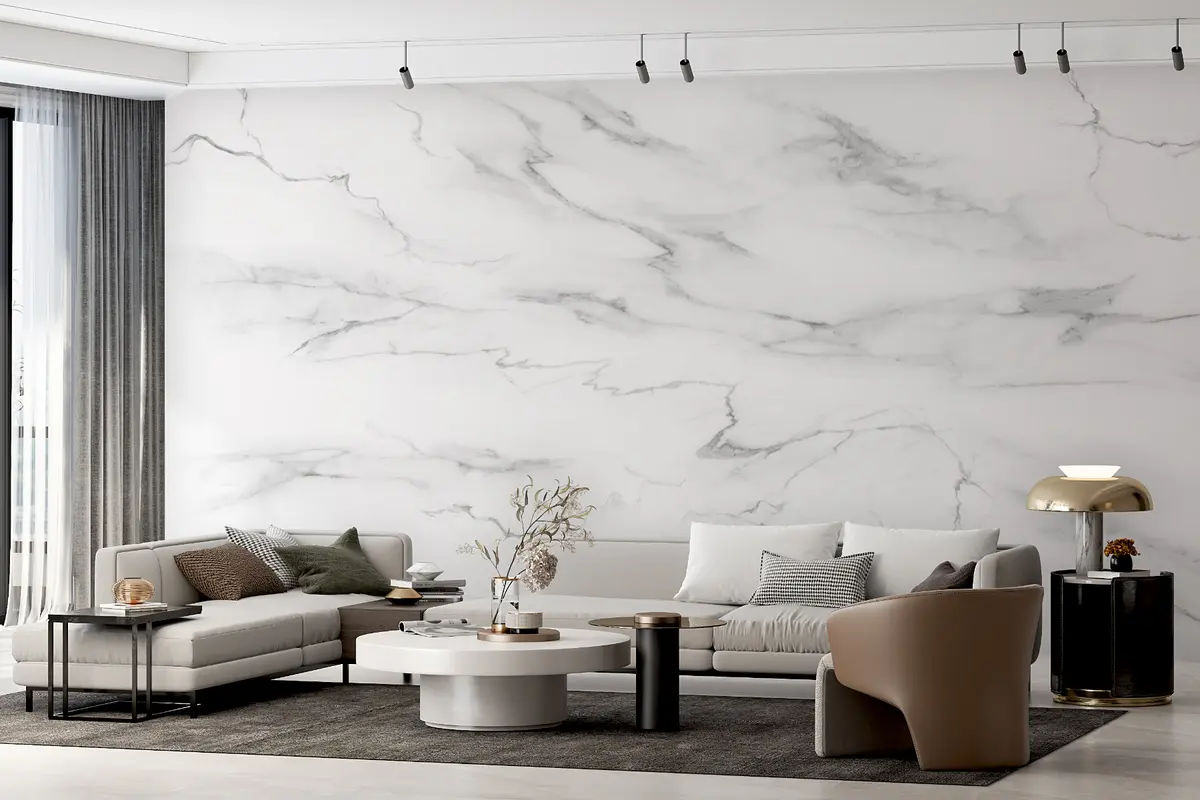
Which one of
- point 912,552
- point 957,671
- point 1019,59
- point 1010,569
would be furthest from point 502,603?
point 1019,59

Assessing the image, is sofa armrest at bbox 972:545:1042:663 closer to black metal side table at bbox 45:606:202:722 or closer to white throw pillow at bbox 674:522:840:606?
white throw pillow at bbox 674:522:840:606

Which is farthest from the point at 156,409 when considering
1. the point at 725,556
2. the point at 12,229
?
the point at 725,556

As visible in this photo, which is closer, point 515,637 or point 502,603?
point 515,637

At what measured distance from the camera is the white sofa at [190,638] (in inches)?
249

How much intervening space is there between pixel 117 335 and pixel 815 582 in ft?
14.6

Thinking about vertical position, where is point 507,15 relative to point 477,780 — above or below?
above

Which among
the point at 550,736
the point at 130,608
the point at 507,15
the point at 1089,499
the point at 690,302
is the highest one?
the point at 507,15

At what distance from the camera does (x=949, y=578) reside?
6.64 m

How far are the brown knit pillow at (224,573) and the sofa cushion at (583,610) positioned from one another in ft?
2.80

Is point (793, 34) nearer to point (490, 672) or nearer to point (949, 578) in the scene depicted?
point (949, 578)

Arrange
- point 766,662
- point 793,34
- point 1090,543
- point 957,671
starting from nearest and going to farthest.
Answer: point 957,671, point 766,662, point 1090,543, point 793,34

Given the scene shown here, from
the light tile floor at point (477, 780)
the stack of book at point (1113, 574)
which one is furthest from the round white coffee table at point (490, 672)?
the stack of book at point (1113, 574)

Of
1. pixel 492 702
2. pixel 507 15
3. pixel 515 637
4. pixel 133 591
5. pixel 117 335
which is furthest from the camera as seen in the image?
pixel 117 335

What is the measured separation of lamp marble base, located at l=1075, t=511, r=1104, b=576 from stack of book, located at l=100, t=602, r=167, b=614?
3.88 m
